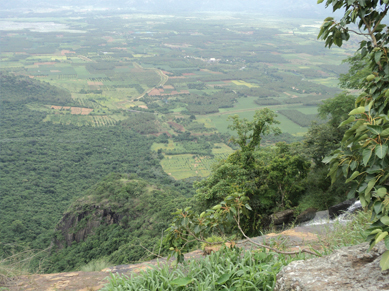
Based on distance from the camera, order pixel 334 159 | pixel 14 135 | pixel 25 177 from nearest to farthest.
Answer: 1. pixel 334 159
2. pixel 25 177
3. pixel 14 135

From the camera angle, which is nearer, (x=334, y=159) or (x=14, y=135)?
(x=334, y=159)

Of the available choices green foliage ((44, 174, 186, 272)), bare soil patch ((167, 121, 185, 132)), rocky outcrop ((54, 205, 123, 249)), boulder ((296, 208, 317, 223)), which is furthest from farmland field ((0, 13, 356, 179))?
boulder ((296, 208, 317, 223))

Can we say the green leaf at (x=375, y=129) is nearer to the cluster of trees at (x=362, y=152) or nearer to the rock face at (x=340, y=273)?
the cluster of trees at (x=362, y=152)

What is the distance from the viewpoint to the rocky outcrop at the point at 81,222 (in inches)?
1207

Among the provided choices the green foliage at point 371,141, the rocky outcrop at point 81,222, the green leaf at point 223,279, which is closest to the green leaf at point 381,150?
the green foliage at point 371,141

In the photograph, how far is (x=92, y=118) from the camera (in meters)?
79.9

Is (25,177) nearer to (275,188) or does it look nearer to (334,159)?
(275,188)

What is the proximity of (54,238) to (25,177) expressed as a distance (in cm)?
2005

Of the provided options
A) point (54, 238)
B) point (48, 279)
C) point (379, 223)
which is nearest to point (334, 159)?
point (379, 223)

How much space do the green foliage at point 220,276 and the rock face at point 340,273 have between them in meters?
0.45

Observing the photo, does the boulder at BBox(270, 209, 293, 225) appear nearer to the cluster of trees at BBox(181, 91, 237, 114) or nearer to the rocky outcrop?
the rocky outcrop

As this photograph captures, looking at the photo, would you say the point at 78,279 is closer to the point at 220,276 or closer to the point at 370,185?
the point at 220,276

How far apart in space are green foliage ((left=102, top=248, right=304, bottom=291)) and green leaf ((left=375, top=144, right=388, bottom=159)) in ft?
8.06

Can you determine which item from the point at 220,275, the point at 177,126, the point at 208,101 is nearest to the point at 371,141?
the point at 220,275
